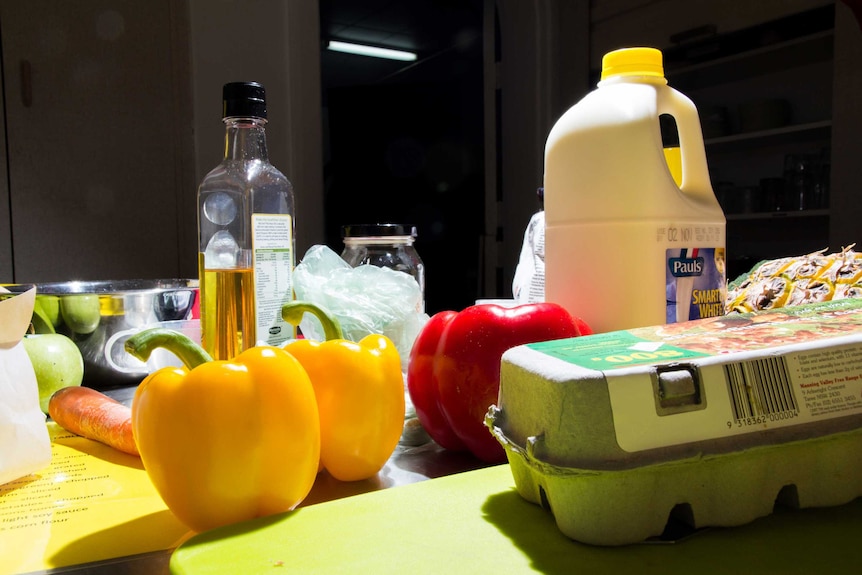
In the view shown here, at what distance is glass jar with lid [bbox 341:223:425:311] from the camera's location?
948 mm

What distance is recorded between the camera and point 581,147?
608 millimetres

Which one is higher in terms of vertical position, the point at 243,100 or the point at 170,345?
the point at 243,100

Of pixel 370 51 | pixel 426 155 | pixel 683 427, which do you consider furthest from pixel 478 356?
pixel 370 51

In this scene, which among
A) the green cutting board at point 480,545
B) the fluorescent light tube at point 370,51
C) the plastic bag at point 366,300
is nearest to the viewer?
the green cutting board at point 480,545

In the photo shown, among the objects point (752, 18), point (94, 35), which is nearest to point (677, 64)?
point (752, 18)

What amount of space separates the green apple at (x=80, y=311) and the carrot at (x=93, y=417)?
150 mm

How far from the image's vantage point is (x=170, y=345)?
1.39 ft

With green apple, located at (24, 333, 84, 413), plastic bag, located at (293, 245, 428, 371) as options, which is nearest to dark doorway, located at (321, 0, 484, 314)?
plastic bag, located at (293, 245, 428, 371)

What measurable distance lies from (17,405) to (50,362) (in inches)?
10.3

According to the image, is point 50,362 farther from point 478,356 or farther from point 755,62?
point 755,62

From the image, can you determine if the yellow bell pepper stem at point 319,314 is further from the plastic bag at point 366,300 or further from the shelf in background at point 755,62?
the shelf in background at point 755,62

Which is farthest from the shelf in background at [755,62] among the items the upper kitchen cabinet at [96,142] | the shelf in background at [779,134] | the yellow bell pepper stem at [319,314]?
the yellow bell pepper stem at [319,314]

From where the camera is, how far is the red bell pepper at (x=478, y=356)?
21.7 inches

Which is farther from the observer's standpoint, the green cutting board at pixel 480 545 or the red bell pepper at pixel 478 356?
the red bell pepper at pixel 478 356
